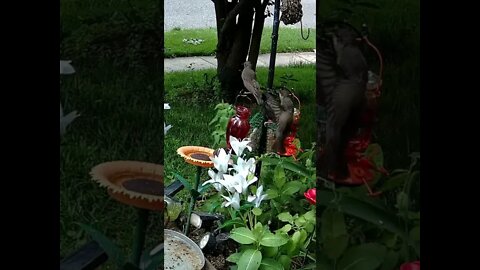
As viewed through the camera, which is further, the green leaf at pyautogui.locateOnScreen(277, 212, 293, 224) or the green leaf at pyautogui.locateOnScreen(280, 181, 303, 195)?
the green leaf at pyautogui.locateOnScreen(280, 181, 303, 195)

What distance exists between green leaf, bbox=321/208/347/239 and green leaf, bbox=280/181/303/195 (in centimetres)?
95

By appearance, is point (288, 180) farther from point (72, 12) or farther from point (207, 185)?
point (72, 12)

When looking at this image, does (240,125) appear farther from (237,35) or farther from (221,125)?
(237,35)

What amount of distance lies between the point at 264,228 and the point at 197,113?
150 centimetres

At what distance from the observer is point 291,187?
6.75ft

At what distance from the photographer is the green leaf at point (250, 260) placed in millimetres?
1720

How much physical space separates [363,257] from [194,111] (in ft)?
7.54

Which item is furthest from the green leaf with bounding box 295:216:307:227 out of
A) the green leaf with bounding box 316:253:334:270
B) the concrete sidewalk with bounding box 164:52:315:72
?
the concrete sidewalk with bounding box 164:52:315:72

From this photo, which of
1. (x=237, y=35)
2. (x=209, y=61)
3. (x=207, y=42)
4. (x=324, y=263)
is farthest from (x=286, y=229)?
(x=207, y=42)

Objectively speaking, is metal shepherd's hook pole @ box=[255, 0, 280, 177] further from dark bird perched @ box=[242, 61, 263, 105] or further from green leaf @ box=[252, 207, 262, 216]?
green leaf @ box=[252, 207, 262, 216]

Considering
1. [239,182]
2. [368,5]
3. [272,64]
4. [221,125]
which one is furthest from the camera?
[221,125]

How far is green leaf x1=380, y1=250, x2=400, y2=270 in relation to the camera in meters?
1.07

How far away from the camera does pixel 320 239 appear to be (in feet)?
3.62

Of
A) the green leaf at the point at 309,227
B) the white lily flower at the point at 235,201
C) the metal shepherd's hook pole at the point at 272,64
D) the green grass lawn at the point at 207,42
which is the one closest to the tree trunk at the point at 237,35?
the metal shepherd's hook pole at the point at 272,64
